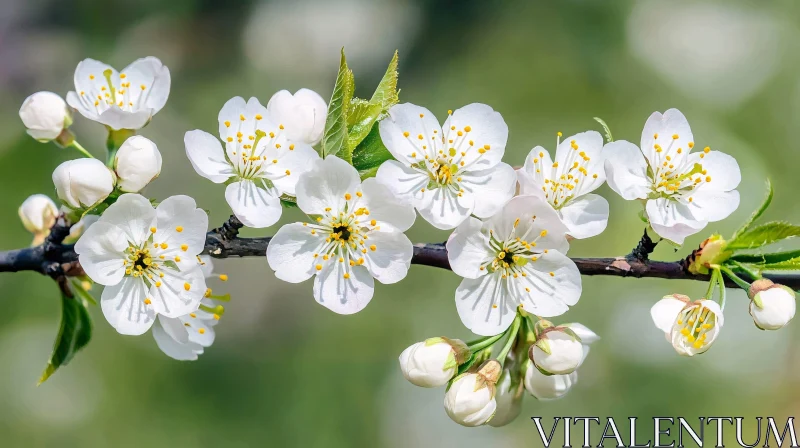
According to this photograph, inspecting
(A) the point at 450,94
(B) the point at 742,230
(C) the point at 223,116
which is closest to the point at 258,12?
(A) the point at 450,94

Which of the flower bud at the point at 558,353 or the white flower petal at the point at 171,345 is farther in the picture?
the white flower petal at the point at 171,345

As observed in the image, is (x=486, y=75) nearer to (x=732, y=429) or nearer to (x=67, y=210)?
(x=732, y=429)

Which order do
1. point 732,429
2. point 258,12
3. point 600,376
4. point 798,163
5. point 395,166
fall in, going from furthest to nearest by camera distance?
point 258,12
point 798,163
point 600,376
point 732,429
point 395,166

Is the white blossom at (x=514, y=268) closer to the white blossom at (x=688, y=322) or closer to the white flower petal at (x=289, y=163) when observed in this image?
the white blossom at (x=688, y=322)

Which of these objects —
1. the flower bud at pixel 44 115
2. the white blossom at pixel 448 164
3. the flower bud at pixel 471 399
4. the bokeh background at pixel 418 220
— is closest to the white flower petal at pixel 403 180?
the white blossom at pixel 448 164

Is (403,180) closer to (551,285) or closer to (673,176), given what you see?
(551,285)

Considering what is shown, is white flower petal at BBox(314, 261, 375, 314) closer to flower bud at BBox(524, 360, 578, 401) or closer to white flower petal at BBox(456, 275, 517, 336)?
white flower petal at BBox(456, 275, 517, 336)
